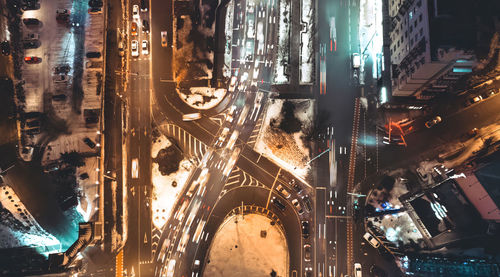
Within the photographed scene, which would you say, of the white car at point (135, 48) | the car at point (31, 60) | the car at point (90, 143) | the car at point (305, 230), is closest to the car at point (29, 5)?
the car at point (31, 60)

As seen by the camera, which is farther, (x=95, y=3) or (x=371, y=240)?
(x=95, y=3)

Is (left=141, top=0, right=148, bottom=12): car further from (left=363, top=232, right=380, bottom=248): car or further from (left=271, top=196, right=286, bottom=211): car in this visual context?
(left=363, top=232, right=380, bottom=248): car

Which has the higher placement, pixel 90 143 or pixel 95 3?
pixel 95 3

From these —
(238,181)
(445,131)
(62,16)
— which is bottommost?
(238,181)

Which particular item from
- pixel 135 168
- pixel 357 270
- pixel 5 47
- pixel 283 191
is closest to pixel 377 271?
pixel 357 270

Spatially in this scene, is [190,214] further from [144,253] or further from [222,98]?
[222,98]

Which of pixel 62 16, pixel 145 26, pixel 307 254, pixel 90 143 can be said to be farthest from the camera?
pixel 145 26

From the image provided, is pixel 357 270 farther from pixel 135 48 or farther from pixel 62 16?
pixel 62 16
